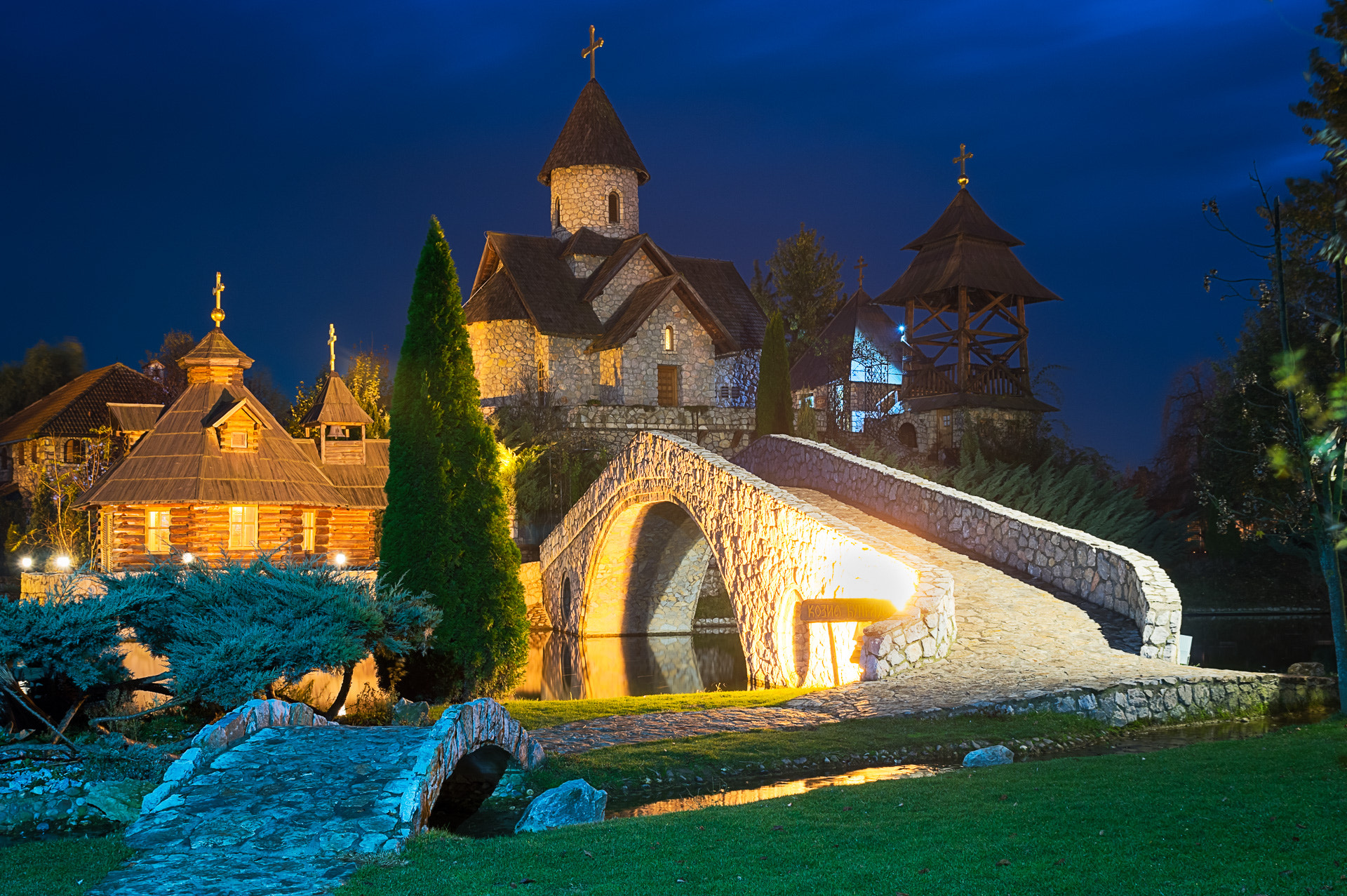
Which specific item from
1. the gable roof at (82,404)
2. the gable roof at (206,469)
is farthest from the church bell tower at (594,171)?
the gable roof at (82,404)

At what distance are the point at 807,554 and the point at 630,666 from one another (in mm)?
7967

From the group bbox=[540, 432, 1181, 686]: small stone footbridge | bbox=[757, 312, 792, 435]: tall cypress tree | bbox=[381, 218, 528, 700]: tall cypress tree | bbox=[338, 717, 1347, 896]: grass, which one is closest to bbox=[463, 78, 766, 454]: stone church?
bbox=[757, 312, 792, 435]: tall cypress tree

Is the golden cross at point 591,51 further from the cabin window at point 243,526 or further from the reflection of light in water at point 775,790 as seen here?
the reflection of light in water at point 775,790

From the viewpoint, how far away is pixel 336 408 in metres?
31.9

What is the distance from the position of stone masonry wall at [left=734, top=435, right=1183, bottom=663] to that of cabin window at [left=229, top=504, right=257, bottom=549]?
14.4m

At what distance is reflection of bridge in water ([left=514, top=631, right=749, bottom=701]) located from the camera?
19375 millimetres

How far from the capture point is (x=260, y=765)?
24.5ft

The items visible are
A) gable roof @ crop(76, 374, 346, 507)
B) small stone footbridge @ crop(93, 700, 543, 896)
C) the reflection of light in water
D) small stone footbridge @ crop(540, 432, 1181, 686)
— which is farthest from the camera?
gable roof @ crop(76, 374, 346, 507)

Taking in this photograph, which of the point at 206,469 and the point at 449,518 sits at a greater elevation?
the point at 206,469

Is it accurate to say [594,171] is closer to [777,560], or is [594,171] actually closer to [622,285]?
[622,285]

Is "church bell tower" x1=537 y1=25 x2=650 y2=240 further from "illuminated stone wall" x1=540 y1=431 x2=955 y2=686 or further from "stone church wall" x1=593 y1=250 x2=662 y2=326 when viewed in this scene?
"illuminated stone wall" x1=540 y1=431 x2=955 y2=686

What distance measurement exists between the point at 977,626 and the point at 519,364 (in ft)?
86.6

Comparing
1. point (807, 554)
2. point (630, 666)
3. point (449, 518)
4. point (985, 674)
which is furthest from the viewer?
point (630, 666)

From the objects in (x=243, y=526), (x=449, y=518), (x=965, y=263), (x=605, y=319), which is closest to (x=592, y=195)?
(x=605, y=319)
